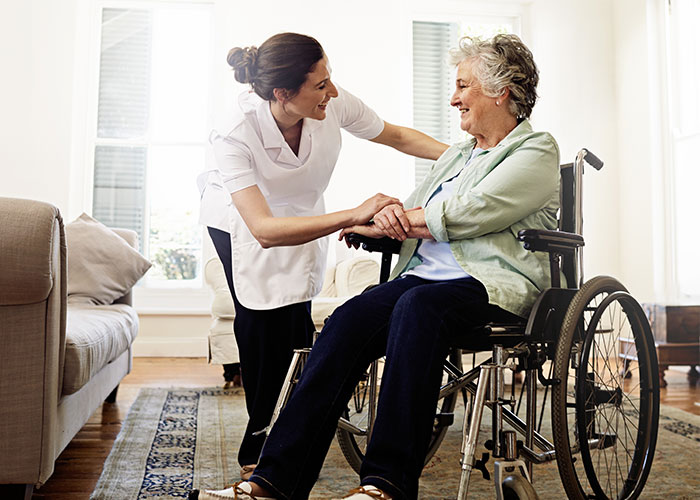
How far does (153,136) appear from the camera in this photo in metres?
4.88

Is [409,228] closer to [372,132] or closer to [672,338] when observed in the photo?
[372,132]

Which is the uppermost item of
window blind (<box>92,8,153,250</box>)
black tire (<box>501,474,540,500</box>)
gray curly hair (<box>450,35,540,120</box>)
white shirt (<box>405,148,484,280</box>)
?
window blind (<box>92,8,153,250</box>)

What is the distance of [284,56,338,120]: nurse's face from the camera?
1760 millimetres

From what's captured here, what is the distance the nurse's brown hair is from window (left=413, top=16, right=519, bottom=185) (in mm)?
3424

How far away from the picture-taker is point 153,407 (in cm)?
283

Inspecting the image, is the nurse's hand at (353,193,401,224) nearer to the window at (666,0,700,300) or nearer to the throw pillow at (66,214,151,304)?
the throw pillow at (66,214,151,304)

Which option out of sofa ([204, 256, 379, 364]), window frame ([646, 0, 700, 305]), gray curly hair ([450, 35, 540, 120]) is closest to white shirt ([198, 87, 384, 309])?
gray curly hair ([450, 35, 540, 120])

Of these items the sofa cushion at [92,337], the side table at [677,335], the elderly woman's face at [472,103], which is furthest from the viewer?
the side table at [677,335]

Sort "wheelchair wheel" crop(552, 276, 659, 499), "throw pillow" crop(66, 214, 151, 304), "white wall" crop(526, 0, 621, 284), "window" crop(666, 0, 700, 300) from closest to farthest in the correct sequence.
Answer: "wheelchair wheel" crop(552, 276, 659, 499), "throw pillow" crop(66, 214, 151, 304), "window" crop(666, 0, 700, 300), "white wall" crop(526, 0, 621, 284)

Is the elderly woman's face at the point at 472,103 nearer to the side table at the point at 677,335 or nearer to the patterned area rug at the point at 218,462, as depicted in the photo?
the patterned area rug at the point at 218,462

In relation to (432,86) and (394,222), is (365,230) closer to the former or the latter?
(394,222)

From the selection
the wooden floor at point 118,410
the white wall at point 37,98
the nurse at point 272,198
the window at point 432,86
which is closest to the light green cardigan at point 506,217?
the nurse at point 272,198

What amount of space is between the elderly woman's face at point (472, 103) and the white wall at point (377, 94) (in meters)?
3.10

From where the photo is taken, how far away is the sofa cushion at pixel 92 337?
1.59 meters
